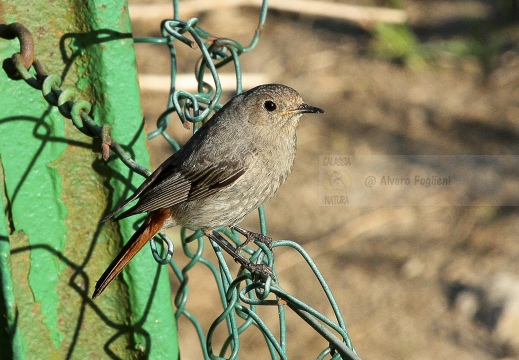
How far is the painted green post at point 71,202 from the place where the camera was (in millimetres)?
2281

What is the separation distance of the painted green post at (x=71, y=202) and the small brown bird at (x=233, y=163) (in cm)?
39

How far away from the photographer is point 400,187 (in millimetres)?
5520

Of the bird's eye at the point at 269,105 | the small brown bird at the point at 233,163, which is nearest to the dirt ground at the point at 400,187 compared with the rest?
the small brown bird at the point at 233,163

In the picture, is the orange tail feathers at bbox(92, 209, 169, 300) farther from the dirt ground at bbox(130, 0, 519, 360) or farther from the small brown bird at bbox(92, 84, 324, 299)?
the dirt ground at bbox(130, 0, 519, 360)

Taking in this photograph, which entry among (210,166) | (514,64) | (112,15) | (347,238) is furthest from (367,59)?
(112,15)

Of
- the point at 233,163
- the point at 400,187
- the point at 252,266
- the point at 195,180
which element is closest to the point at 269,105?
the point at 233,163

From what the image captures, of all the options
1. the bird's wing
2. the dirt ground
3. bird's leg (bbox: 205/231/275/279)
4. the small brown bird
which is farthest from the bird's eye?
the dirt ground

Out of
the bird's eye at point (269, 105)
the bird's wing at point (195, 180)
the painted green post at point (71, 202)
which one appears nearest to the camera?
the painted green post at point (71, 202)

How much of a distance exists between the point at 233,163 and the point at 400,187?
282 cm

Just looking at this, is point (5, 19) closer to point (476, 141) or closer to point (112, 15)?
point (112, 15)

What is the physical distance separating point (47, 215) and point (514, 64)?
5.19m

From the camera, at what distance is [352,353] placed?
1804 millimetres

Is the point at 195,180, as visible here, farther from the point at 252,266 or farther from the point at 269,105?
the point at 252,266

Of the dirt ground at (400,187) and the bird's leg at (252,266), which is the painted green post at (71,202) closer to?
the bird's leg at (252,266)
